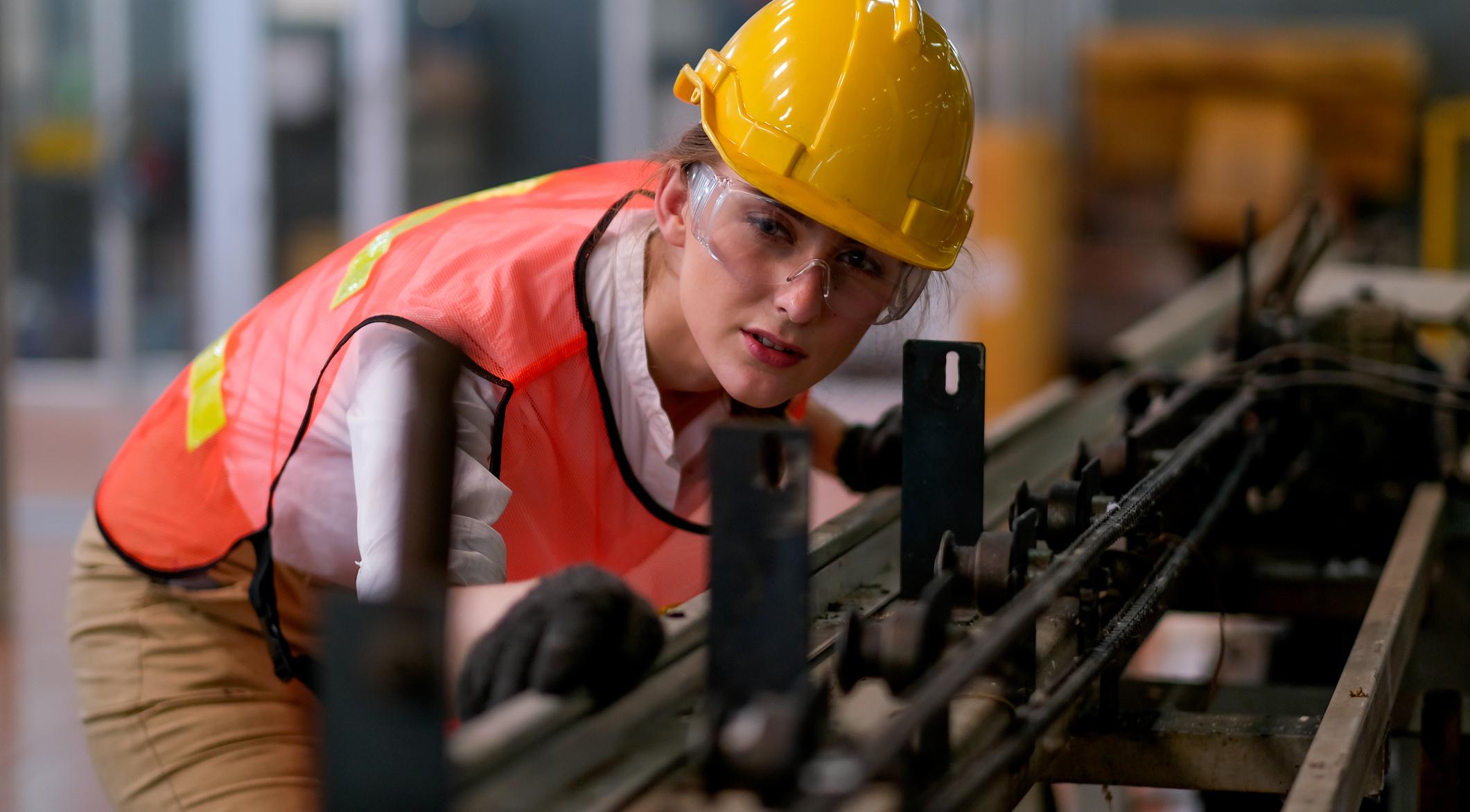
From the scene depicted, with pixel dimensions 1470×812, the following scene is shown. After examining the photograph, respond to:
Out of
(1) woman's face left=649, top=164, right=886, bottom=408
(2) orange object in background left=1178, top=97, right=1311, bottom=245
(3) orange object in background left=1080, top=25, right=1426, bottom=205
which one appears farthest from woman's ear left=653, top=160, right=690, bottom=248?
(3) orange object in background left=1080, top=25, right=1426, bottom=205

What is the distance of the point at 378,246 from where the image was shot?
1432 mm

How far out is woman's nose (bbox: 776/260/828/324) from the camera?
51.6 inches

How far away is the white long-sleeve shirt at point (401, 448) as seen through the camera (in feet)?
3.62

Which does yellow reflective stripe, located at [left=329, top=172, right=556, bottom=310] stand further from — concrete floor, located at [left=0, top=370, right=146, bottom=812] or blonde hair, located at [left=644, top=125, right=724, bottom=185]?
concrete floor, located at [left=0, top=370, right=146, bottom=812]

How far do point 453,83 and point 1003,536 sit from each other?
7.43 metres

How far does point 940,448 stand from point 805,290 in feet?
0.65

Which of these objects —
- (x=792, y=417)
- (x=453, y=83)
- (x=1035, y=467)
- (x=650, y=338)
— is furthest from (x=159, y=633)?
(x=453, y=83)

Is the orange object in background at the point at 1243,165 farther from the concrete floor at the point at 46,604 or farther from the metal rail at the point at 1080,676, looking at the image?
the metal rail at the point at 1080,676

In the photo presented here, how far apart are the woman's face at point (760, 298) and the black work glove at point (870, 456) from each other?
346mm

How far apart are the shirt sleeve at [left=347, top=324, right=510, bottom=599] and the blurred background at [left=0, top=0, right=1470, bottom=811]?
4.93 m

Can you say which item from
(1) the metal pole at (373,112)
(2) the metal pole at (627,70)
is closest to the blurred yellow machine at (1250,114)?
(2) the metal pole at (627,70)

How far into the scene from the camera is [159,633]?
1561mm

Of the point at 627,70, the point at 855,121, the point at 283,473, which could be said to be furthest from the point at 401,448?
the point at 627,70

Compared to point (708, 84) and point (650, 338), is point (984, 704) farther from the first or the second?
point (708, 84)
